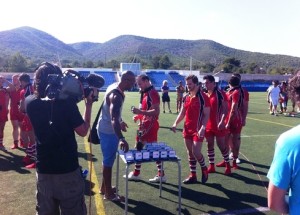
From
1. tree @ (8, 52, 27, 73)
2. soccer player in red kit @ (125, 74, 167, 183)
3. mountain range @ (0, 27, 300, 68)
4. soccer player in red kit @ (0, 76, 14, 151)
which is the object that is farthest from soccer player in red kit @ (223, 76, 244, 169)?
mountain range @ (0, 27, 300, 68)

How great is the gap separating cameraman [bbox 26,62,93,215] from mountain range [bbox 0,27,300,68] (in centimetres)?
13103

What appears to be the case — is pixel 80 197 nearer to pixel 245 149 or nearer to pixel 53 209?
pixel 53 209

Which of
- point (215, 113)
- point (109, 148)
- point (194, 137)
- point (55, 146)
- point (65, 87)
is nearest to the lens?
point (65, 87)

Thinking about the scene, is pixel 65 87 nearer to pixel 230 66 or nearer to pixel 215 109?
pixel 215 109

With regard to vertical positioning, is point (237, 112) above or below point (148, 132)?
above

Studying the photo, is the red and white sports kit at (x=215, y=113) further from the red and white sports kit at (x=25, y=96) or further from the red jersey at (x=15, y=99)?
the red jersey at (x=15, y=99)

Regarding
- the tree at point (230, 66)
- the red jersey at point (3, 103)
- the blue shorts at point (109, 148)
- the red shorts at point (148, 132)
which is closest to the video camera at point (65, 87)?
the blue shorts at point (109, 148)

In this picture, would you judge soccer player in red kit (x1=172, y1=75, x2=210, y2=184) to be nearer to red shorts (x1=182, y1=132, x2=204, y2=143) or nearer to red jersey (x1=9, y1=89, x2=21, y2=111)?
red shorts (x1=182, y1=132, x2=204, y2=143)

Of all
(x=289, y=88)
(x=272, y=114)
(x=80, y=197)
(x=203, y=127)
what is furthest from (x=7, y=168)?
(x=272, y=114)

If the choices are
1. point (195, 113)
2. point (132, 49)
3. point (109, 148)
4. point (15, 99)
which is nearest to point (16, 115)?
point (15, 99)

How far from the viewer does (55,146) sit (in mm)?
3277

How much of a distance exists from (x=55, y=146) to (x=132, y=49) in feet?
539

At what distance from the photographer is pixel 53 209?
3395 mm

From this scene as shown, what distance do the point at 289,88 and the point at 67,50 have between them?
7676 inches
